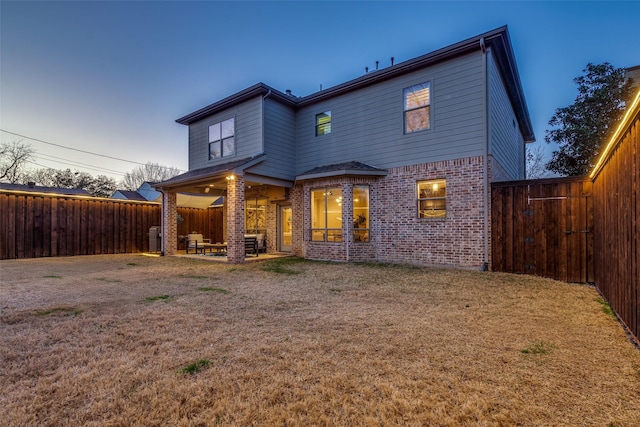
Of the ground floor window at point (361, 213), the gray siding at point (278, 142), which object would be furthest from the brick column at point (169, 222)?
the ground floor window at point (361, 213)

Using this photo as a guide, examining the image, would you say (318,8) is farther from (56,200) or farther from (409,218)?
(56,200)

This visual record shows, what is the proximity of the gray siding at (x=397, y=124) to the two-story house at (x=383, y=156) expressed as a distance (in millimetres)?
33

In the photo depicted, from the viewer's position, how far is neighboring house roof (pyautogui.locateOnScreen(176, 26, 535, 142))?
8.42m

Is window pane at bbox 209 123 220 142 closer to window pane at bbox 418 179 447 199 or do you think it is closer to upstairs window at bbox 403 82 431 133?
upstairs window at bbox 403 82 431 133

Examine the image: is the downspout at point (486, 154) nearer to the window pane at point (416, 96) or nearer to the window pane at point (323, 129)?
the window pane at point (416, 96)

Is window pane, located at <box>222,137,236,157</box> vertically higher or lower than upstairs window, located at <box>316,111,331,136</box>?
lower

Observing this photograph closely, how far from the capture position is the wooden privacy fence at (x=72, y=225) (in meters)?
11.5

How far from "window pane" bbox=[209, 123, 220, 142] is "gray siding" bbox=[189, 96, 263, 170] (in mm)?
174

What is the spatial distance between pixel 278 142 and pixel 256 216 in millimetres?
4094

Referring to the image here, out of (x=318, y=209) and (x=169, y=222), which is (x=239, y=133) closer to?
(x=318, y=209)

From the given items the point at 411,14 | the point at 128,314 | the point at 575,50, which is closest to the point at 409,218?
the point at 128,314

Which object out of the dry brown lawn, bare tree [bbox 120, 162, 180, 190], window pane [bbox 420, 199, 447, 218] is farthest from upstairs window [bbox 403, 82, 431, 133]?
bare tree [bbox 120, 162, 180, 190]

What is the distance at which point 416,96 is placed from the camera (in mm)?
9719

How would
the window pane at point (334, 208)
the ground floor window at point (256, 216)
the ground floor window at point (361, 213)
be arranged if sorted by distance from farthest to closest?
the ground floor window at point (256, 216) → the window pane at point (334, 208) → the ground floor window at point (361, 213)
